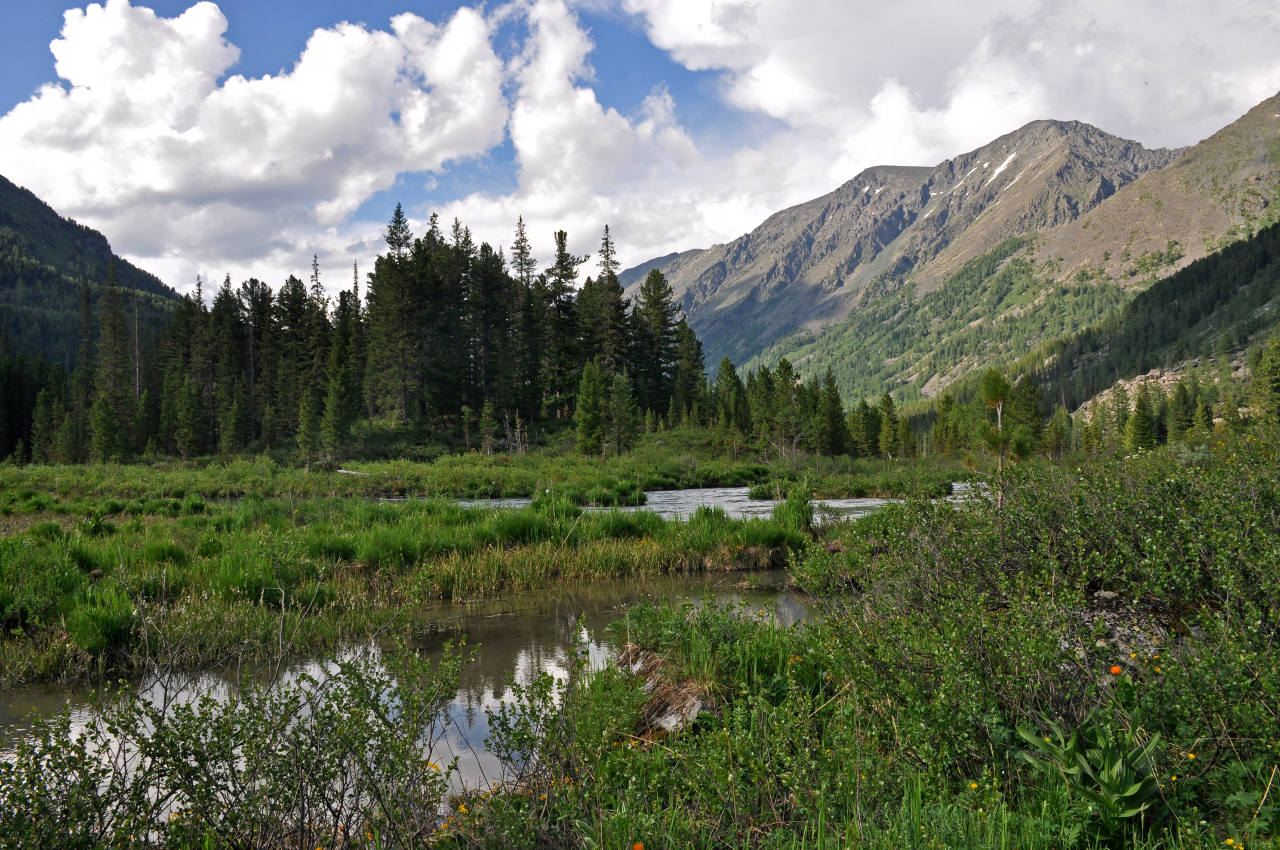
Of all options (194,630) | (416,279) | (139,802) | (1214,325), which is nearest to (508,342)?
(416,279)

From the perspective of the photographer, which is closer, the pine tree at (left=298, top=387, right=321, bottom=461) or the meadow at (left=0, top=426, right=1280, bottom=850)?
the meadow at (left=0, top=426, right=1280, bottom=850)

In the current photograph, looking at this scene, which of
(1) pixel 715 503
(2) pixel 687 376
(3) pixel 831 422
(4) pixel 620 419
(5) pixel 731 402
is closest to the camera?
(1) pixel 715 503

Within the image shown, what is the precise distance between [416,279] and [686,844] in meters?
53.8

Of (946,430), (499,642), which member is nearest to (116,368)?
(499,642)

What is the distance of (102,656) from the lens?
6797 mm

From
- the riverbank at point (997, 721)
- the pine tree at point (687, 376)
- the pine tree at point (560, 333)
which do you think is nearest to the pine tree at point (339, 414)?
the pine tree at point (560, 333)

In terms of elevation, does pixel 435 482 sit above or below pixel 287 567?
above

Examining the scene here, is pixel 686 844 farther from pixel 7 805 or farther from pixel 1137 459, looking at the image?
pixel 1137 459

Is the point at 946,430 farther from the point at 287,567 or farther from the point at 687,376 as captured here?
the point at 287,567

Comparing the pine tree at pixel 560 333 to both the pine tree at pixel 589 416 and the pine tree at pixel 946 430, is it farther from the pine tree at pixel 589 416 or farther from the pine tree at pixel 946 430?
the pine tree at pixel 946 430

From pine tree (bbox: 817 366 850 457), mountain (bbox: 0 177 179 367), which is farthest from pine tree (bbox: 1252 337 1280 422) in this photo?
mountain (bbox: 0 177 179 367)

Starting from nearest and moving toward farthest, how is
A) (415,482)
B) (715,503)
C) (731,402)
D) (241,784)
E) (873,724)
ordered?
(241,784)
(873,724)
(715,503)
(415,482)
(731,402)

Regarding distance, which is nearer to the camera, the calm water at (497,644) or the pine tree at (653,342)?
the calm water at (497,644)

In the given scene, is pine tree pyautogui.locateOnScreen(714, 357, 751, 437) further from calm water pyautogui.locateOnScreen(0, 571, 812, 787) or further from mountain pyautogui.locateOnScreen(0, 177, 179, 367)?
mountain pyautogui.locateOnScreen(0, 177, 179, 367)
